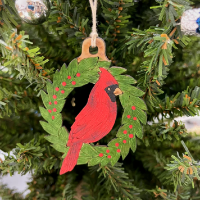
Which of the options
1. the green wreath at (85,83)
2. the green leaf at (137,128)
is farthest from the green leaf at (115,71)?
the green leaf at (137,128)

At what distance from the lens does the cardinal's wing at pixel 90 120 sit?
16.7 inches

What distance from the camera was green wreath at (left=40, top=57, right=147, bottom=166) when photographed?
0.41m

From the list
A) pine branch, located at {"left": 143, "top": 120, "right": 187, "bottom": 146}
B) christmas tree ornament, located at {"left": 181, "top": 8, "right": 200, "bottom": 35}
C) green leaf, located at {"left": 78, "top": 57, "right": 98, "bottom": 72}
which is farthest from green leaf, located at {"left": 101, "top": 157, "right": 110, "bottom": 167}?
christmas tree ornament, located at {"left": 181, "top": 8, "right": 200, "bottom": 35}

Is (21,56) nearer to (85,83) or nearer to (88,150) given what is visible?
(85,83)

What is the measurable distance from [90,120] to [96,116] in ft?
0.06

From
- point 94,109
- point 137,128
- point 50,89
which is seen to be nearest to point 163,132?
point 137,128

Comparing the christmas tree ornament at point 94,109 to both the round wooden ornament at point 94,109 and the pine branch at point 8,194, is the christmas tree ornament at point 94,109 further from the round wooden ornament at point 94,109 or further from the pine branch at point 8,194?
the pine branch at point 8,194

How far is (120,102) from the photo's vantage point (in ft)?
1.70

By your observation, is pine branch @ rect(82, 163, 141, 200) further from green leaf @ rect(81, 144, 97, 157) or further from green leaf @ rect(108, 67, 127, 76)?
green leaf @ rect(108, 67, 127, 76)

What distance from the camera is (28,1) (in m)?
0.37

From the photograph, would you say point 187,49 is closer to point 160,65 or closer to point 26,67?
point 160,65

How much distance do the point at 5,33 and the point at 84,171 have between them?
0.45 m

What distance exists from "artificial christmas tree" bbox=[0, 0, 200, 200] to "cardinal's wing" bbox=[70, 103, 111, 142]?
1.6 inches

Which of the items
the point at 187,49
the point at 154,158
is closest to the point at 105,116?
the point at 154,158
